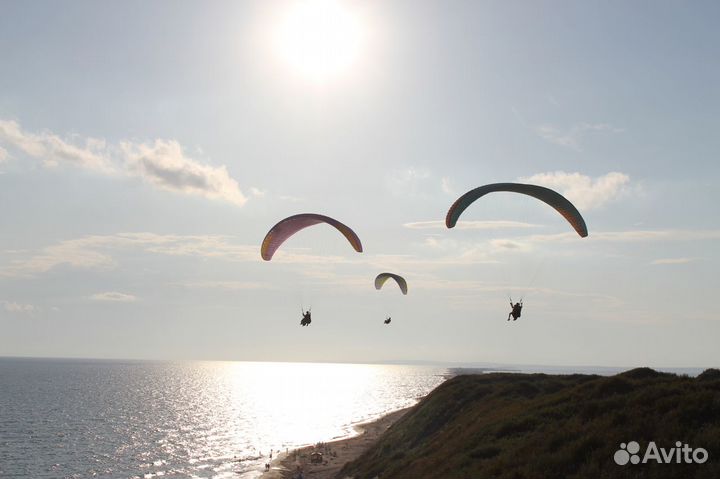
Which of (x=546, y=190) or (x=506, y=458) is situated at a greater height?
(x=546, y=190)

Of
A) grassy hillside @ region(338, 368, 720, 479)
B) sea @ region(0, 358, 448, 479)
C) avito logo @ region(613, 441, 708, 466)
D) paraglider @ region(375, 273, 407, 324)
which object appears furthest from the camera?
sea @ region(0, 358, 448, 479)

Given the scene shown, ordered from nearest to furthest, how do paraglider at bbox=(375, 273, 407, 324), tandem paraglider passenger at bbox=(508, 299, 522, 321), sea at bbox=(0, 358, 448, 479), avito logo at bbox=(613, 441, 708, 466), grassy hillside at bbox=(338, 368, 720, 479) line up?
avito logo at bbox=(613, 441, 708, 466) < grassy hillside at bbox=(338, 368, 720, 479) < tandem paraglider passenger at bbox=(508, 299, 522, 321) < paraglider at bbox=(375, 273, 407, 324) < sea at bbox=(0, 358, 448, 479)

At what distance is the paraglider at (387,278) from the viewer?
3875 centimetres

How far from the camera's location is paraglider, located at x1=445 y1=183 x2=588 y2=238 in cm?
2466

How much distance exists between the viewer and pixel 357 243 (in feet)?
101

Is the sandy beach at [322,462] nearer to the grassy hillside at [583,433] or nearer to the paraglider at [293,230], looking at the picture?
the grassy hillside at [583,433]

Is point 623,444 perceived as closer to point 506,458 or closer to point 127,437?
point 506,458

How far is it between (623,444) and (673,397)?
4.30m

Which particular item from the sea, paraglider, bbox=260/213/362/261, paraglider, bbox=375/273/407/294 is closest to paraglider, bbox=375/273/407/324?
paraglider, bbox=375/273/407/294

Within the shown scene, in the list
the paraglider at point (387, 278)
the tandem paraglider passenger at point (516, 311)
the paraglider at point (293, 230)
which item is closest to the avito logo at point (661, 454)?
the tandem paraglider passenger at point (516, 311)

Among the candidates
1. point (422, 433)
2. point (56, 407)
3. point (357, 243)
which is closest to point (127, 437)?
point (56, 407)

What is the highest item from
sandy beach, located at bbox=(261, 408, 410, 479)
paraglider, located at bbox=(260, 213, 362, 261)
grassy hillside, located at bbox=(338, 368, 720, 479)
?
paraglider, located at bbox=(260, 213, 362, 261)

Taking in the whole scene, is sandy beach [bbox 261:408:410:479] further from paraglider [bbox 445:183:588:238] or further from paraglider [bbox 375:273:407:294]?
paraglider [bbox 445:183:588:238]

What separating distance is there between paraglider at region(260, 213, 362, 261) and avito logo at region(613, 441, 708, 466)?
17118 mm
